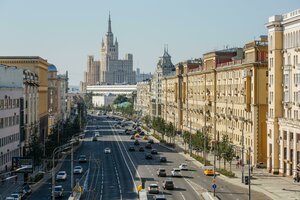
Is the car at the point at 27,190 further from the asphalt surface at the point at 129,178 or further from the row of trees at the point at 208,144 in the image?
the row of trees at the point at 208,144

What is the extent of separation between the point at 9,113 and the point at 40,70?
50.4 meters

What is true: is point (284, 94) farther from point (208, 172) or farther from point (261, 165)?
point (261, 165)

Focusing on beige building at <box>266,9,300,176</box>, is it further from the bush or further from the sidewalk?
the bush

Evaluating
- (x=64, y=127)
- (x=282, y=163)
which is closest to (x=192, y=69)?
(x=64, y=127)

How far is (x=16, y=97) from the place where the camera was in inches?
4444

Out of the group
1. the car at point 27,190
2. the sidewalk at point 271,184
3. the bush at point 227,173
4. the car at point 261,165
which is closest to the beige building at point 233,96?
the car at point 261,165

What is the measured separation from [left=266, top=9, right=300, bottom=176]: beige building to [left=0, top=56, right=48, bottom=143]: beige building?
67.1 meters

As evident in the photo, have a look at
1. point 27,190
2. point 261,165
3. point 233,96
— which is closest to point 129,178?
point 27,190

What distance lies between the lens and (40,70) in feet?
511

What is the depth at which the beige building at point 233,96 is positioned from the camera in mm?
105812

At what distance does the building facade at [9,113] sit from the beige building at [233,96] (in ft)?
111

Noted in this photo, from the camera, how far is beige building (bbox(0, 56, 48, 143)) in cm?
14838

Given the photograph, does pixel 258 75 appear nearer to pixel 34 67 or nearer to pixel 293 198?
pixel 293 198

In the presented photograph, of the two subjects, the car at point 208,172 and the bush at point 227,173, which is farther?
the car at point 208,172
